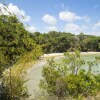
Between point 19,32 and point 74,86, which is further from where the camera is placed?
point 74,86

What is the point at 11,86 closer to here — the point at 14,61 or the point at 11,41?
the point at 14,61

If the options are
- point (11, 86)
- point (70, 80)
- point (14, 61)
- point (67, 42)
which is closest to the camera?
point (11, 86)

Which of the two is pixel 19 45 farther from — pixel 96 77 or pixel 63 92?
pixel 96 77

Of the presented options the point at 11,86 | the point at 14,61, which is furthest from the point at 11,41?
the point at 11,86

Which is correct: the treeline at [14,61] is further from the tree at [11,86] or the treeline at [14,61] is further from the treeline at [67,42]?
the treeline at [67,42]

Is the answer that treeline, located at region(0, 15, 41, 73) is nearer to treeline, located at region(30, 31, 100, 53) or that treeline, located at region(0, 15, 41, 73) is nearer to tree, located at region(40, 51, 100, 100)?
tree, located at region(40, 51, 100, 100)

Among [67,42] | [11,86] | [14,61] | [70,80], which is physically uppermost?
[67,42]

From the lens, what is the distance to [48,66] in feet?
60.9

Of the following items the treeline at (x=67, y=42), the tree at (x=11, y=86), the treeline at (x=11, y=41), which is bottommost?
the tree at (x=11, y=86)

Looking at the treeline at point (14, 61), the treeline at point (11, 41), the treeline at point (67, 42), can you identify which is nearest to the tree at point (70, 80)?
the treeline at point (14, 61)

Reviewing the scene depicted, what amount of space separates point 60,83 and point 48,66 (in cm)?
223

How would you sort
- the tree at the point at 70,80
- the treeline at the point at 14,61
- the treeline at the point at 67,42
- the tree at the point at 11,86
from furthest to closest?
the treeline at the point at 67,42, the tree at the point at 70,80, the tree at the point at 11,86, the treeline at the point at 14,61

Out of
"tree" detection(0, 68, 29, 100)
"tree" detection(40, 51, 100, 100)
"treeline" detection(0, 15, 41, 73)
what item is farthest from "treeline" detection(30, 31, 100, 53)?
"tree" detection(0, 68, 29, 100)

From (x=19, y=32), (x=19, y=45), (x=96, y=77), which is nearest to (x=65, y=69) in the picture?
(x=96, y=77)
